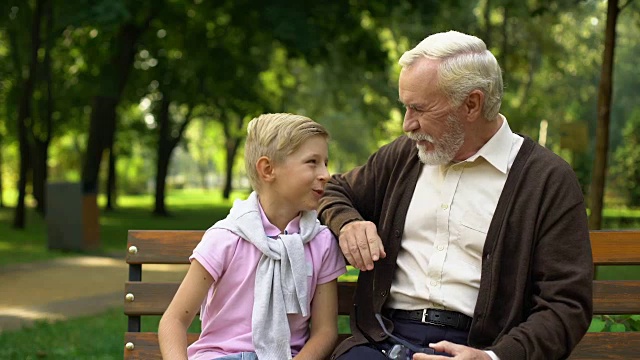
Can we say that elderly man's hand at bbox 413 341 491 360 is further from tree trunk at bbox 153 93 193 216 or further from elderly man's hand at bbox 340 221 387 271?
tree trunk at bbox 153 93 193 216

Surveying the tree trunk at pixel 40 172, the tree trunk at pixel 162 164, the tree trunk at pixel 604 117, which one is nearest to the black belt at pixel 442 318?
the tree trunk at pixel 604 117

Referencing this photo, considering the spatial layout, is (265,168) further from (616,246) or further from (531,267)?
(616,246)

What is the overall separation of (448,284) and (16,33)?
23578mm

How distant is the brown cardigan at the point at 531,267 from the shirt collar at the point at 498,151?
0.16ft

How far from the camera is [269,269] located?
3.31 meters

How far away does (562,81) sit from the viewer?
42.3 m

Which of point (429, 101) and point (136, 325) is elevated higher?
point (429, 101)

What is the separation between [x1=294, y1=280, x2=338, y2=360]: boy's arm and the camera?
3.37m

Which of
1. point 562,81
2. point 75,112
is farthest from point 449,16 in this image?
point 562,81

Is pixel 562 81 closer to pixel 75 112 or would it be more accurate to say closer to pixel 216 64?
pixel 75 112

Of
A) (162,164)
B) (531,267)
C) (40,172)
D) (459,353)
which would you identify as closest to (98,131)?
(40,172)

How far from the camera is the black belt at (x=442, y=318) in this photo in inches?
131

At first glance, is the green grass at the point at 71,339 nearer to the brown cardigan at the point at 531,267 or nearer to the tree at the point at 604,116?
the tree at the point at 604,116

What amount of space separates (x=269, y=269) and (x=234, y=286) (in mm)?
147
